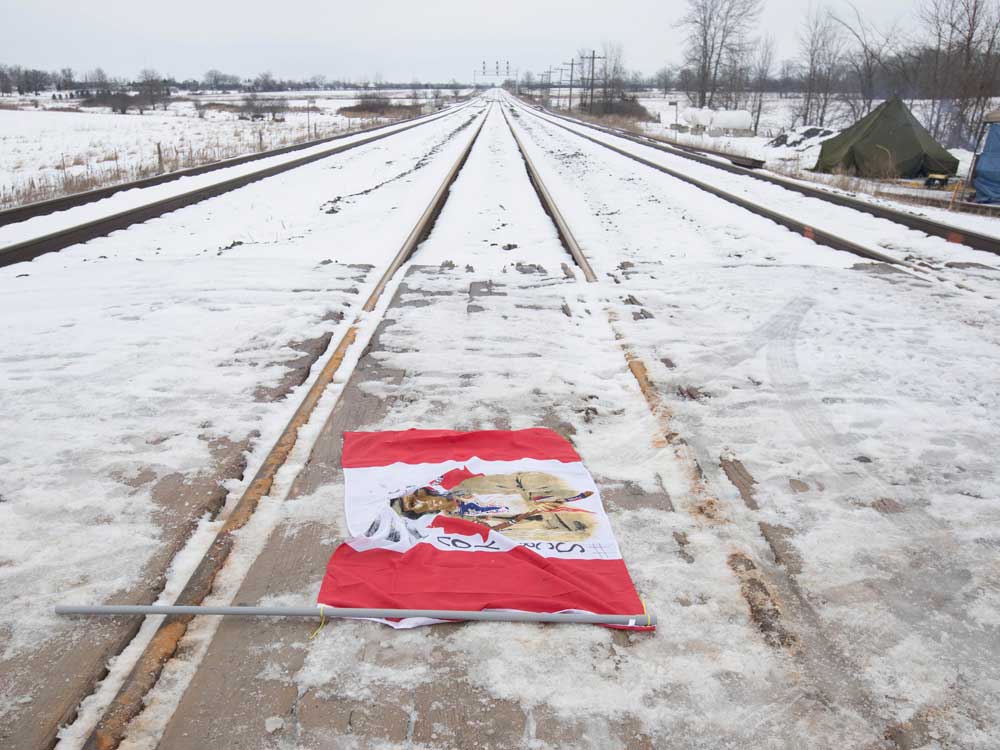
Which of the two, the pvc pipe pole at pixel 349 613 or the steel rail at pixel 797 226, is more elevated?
the steel rail at pixel 797 226

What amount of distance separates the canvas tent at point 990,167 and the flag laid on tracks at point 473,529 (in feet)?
58.9

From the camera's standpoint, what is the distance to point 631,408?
4.20 metres

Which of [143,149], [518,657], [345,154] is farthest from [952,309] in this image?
[143,149]

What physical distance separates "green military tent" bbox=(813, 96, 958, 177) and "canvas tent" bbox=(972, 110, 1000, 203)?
383cm

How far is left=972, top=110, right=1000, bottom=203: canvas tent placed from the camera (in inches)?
641

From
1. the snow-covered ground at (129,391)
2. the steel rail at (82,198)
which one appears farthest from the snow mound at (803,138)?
the snow-covered ground at (129,391)

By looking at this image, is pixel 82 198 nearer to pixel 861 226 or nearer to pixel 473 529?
pixel 473 529

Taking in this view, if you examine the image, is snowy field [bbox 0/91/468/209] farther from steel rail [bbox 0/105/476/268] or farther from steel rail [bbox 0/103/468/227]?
steel rail [bbox 0/105/476/268]

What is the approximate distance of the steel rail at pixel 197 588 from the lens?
79.1 inches

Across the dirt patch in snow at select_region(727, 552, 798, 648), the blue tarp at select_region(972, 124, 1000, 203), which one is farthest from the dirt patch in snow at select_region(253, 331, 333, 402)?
the blue tarp at select_region(972, 124, 1000, 203)

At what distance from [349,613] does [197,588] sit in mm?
634

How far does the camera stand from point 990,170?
16.4 m

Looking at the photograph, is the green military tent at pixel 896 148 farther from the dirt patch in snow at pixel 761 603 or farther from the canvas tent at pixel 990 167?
the dirt patch in snow at pixel 761 603

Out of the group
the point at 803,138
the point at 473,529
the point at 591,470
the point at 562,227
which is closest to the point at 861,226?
the point at 562,227
